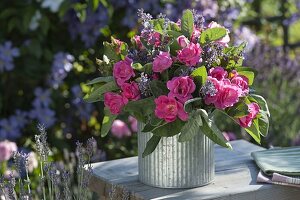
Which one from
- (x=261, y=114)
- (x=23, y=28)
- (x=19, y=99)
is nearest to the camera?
(x=261, y=114)

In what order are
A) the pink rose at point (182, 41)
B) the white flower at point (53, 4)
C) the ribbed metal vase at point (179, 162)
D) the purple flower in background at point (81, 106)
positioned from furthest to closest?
the purple flower in background at point (81, 106), the white flower at point (53, 4), the ribbed metal vase at point (179, 162), the pink rose at point (182, 41)

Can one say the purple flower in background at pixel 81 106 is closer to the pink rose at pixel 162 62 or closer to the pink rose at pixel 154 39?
the pink rose at pixel 154 39

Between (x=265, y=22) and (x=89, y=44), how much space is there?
5.70ft

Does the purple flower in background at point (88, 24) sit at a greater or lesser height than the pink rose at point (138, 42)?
greater

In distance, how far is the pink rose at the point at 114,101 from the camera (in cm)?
241

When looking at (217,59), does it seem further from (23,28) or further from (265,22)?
(265,22)

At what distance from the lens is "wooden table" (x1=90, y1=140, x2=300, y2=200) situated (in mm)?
2469

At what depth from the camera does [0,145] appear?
11.9 feet

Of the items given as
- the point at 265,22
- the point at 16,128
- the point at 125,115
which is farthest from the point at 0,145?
the point at 265,22

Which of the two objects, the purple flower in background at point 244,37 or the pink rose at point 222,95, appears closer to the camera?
the pink rose at point 222,95

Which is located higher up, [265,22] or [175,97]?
[265,22]

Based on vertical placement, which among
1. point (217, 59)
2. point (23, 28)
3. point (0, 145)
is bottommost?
point (0, 145)

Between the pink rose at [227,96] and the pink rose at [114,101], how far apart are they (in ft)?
0.99

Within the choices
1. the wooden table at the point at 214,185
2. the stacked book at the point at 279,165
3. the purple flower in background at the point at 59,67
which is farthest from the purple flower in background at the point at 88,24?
the stacked book at the point at 279,165
